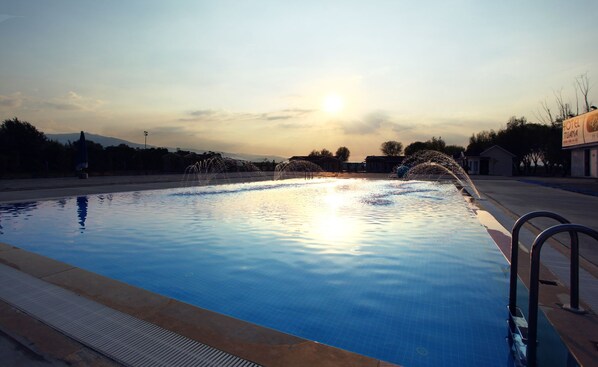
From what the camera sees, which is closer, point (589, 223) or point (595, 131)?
point (589, 223)

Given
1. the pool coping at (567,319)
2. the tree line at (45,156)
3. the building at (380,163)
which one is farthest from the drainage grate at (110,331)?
the building at (380,163)

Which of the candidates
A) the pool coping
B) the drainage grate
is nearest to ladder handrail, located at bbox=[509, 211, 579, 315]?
the pool coping

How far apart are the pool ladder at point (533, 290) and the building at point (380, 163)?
2360 inches

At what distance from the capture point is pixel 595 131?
102ft

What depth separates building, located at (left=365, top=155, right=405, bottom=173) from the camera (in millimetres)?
62125

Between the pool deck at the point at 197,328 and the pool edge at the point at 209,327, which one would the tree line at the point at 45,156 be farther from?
the pool deck at the point at 197,328

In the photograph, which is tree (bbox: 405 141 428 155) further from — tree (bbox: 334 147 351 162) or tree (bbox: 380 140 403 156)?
tree (bbox: 334 147 351 162)

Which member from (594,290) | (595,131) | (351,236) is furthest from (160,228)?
(595,131)

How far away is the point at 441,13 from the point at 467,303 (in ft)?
45.7

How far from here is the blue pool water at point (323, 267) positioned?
12.4 feet

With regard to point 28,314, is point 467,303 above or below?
below

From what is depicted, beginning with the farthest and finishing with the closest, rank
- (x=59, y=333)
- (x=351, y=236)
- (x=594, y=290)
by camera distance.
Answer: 1. (x=351, y=236)
2. (x=594, y=290)
3. (x=59, y=333)

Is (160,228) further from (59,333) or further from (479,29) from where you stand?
(479,29)

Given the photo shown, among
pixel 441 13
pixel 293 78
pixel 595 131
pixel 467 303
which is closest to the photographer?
pixel 467 303
